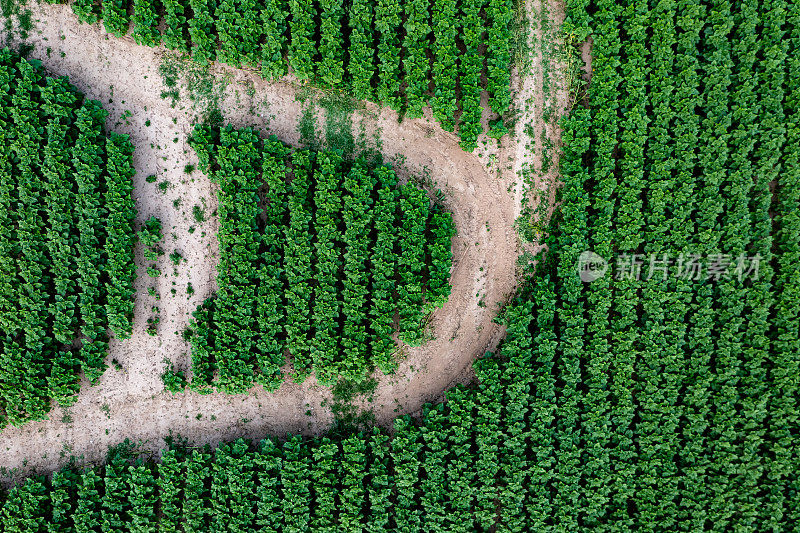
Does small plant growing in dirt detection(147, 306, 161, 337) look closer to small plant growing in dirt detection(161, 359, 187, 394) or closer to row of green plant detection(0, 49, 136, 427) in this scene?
row of green plant detection(0, 49, 136, 427)

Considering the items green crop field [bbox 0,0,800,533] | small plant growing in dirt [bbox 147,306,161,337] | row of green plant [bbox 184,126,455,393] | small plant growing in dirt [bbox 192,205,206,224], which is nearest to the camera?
green crop field [bbox 0,0,800,533]

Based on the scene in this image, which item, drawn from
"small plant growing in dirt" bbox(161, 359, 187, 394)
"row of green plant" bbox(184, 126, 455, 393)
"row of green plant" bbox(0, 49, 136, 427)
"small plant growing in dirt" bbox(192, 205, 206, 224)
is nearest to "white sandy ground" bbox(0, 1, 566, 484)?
"small plant growing in dirt" bbox(192, 205, 206, 224)

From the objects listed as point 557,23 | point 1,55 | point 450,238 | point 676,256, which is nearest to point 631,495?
point 676,256

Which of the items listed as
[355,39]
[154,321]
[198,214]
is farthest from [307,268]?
[355,39]

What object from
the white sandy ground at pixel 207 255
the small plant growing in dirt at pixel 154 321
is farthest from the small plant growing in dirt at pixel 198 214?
the small plant growing in dirt at pixel 154 321

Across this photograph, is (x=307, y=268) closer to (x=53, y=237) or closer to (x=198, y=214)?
(x=198, y=214)

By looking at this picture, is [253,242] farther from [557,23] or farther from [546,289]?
[557,23]
